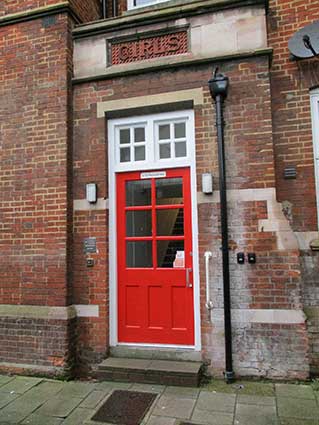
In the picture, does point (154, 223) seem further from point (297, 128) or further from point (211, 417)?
point (211, 417)

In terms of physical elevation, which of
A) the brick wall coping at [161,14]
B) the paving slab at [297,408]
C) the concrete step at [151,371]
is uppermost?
the brick wall coping at [161,14]

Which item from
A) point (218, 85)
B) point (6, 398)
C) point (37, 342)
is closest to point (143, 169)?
point (218, 85)

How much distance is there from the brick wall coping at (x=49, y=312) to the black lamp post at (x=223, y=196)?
1.77m

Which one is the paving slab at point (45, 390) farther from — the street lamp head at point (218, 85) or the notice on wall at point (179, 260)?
the street lamp head at point (218, 85)

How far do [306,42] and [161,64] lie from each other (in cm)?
188

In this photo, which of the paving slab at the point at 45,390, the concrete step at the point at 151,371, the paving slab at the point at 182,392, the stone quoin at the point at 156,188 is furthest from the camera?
the stone quoin at the point at 156,188

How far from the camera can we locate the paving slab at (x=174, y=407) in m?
3.69

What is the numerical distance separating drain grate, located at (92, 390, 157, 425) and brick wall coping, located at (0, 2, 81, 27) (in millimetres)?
5177

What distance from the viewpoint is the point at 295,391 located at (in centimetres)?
409

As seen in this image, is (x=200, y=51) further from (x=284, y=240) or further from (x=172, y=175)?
(x=284, y=240)

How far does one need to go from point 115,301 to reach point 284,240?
7.88ft

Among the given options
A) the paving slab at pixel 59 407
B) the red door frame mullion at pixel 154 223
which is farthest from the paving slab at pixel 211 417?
the red door frame mullion at pixel 154 223

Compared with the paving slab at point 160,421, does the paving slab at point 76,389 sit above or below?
above

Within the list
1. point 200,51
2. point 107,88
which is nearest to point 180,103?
point 200,51
